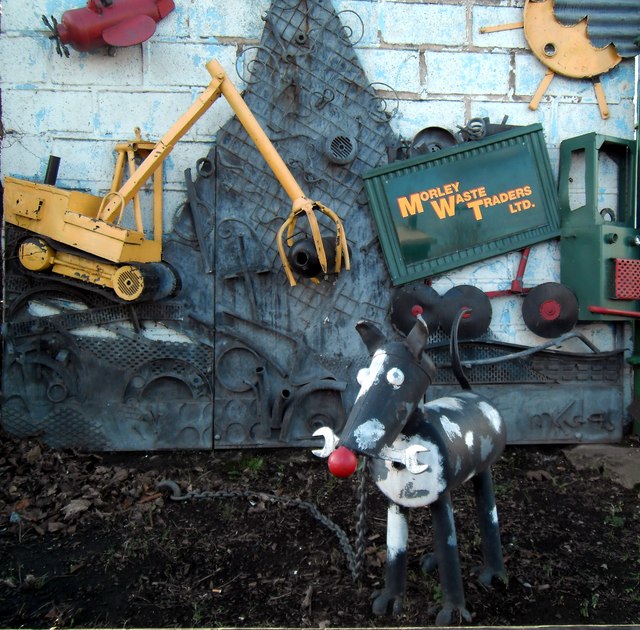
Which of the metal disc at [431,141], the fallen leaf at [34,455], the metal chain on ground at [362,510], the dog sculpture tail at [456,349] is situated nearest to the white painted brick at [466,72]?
the metal disc at [431,141]

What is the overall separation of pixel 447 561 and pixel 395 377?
2.78 ft

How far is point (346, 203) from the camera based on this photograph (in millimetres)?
4566

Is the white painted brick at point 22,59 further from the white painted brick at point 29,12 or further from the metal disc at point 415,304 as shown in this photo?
the metal disc at point 415,304

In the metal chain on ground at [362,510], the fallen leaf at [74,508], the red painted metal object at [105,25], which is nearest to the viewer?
the metal chain on ground at [362,510]

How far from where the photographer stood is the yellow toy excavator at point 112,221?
3986 millimetres

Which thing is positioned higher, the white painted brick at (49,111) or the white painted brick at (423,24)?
the white painted brick at (423,24)

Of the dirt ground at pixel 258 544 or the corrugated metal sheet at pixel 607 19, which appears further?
the corrugated metal sheet at pixel 607 19

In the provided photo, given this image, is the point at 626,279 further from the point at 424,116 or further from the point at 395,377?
the point at 395,377

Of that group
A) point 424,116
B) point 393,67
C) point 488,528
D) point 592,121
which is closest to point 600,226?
point 592,121

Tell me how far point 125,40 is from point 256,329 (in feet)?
7.59

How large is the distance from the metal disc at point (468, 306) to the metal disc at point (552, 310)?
36 centimetres

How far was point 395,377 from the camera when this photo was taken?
2.22 m

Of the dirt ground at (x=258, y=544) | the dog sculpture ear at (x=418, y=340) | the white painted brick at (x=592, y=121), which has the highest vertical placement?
the white painted brick at (x=592, y=121)

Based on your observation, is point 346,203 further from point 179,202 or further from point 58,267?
point 58,267
